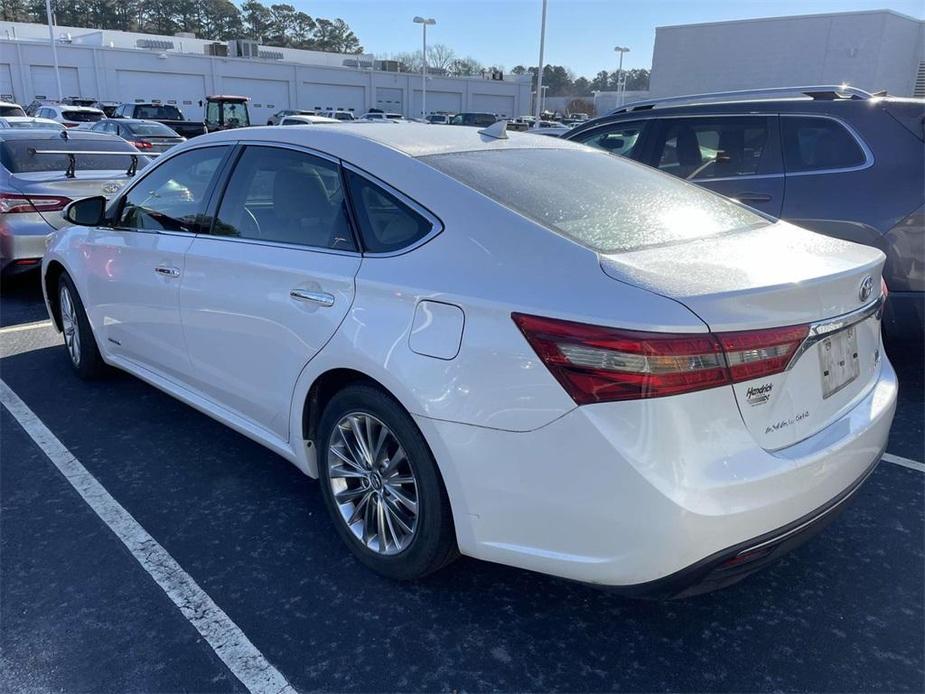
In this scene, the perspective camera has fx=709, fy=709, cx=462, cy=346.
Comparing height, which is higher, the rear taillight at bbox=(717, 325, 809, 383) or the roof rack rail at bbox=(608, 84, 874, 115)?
the roof rack rail at bbox=(608, 84, 874, 115)

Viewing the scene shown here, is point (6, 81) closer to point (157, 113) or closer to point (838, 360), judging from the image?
point (157, 113)

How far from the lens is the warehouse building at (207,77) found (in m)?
44.2

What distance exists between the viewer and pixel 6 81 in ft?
142

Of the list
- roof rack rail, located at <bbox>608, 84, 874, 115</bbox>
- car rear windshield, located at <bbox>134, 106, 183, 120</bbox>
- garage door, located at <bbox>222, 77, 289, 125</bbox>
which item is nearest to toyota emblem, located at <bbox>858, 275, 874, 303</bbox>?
roof rack rail, located at <bbox>608, 84, 874, 115</bbox>

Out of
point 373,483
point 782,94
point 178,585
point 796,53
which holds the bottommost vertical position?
point 178,585

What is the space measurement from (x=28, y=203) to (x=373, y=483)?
5685 mm

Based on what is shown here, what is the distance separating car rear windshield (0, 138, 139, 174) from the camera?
7.04 metres

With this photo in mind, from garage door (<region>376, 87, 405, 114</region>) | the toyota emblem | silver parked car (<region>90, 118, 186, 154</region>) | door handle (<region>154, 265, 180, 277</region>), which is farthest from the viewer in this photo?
garage door (<region>376, 87, 405, 114</region>)

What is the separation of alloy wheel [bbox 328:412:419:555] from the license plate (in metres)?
1.36

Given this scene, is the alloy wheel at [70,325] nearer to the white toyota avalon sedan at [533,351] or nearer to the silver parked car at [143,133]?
the white toyota avalon sedan at [533,351]

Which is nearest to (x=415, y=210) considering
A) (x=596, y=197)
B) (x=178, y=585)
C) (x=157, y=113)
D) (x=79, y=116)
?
(x=596, y=197)

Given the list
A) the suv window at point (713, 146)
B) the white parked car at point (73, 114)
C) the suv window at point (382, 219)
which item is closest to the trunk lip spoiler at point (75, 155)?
the suv window at point (382, 219)

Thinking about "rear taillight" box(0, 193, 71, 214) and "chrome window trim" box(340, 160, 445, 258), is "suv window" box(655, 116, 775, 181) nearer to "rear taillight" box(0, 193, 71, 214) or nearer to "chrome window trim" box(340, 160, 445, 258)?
"chrome window trim" box(340, 160, 445, 258)

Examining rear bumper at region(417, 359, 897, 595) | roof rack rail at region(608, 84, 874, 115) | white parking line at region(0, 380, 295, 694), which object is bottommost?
white parking line at region(0, 380, 295, 694)
